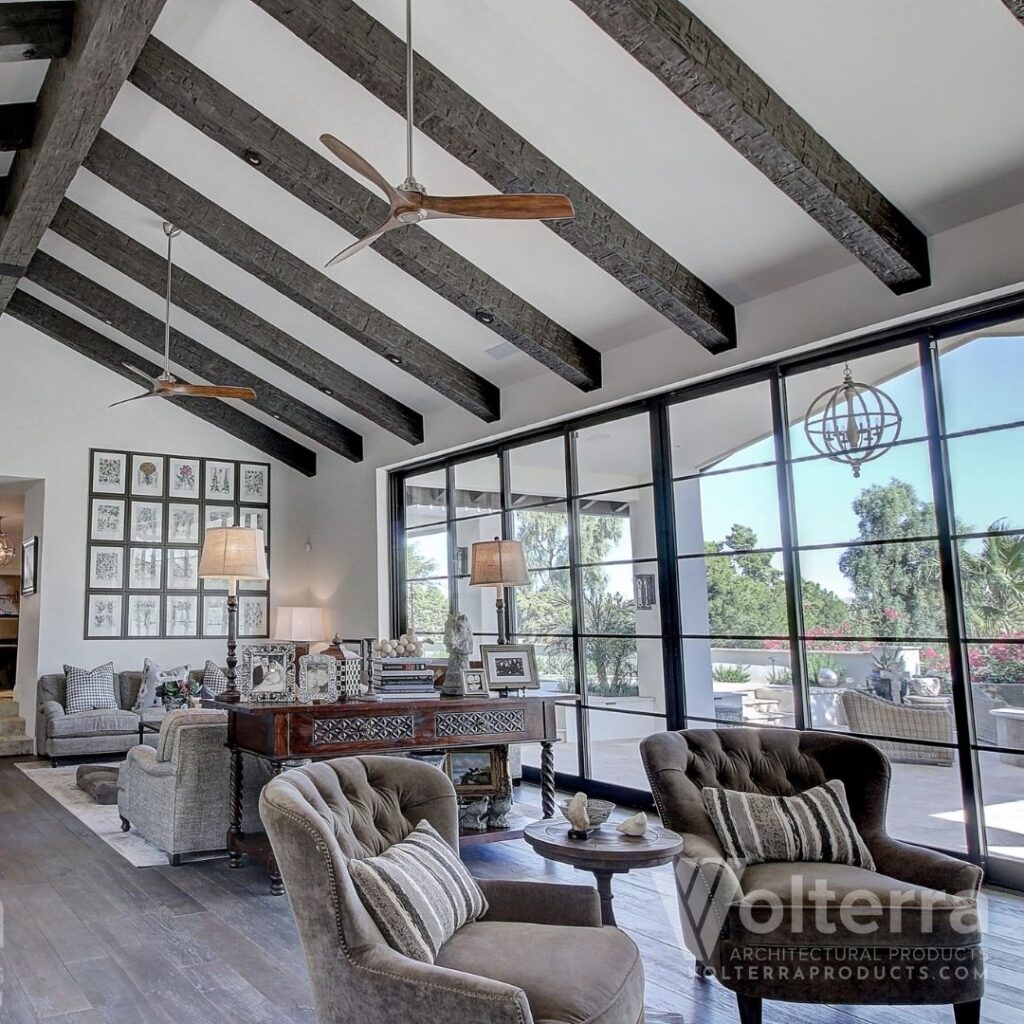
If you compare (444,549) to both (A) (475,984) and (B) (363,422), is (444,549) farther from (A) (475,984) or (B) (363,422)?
(A) (475,984)

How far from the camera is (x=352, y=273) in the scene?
6281 mm

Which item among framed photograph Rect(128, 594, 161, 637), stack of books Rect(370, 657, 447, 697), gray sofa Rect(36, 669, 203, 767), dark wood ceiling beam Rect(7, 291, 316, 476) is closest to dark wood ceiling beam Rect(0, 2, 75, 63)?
stack of books Rect(370, 657, 447, 697)

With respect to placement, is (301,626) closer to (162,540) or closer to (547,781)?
(162,540)

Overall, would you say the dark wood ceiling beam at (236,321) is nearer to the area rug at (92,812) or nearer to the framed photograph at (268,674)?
the framed photograph at (268,674)

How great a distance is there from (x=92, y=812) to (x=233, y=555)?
7.86 ft

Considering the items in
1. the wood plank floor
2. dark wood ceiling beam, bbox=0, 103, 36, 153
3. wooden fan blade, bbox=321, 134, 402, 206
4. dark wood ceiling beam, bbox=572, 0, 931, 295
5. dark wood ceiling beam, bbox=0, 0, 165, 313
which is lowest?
the wood plank floor

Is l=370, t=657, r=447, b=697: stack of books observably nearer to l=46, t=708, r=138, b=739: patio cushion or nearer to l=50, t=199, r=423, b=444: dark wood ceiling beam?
l=50, t=199, r=423, b=444: dark wood ceiling beam

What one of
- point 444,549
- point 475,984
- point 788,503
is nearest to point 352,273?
point 444,549

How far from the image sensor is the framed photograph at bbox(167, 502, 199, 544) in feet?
31.7

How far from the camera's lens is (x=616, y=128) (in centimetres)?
435

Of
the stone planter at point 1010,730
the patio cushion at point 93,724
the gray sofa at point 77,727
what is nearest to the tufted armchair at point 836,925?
the stone planter at point 1010,730

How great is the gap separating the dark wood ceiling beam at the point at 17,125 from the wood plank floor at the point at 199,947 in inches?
166

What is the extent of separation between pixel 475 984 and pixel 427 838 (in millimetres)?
716

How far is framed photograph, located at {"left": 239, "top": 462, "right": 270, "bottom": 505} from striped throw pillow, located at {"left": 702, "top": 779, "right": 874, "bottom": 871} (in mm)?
8065
